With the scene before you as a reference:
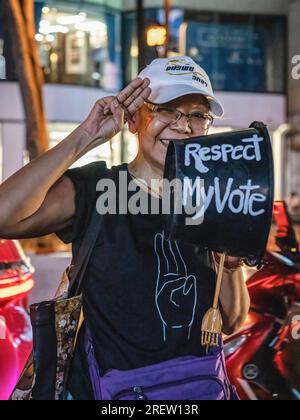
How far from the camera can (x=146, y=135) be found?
179 centimetres

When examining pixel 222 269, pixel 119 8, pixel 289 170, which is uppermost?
pixel 119 8

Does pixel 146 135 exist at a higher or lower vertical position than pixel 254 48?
lower

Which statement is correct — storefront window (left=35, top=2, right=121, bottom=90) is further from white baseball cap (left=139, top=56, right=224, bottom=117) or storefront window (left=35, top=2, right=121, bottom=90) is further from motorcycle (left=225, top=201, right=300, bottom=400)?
white baseball cap (left=139, top=56, right=224, bottom=117)

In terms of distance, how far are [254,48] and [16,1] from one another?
11757 mm

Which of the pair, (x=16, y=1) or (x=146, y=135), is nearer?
(x=146, y=135)

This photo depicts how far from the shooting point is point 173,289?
1689mm

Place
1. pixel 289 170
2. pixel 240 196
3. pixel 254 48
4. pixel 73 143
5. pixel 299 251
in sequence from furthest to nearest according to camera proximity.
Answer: pixel 289 170 → pixel 254 48 → pixel 299 251 → pixel 73 143 → pixel 240 196

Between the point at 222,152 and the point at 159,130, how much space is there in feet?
0.93

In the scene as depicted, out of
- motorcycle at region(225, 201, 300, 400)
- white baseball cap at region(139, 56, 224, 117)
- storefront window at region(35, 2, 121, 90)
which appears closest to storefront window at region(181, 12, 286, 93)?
storefront window at region(35, 2, 121, 90)

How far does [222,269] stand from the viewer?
67.5 inches

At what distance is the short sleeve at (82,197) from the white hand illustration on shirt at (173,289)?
0.18 meters

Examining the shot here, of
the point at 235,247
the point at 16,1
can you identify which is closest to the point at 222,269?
the point at 235,247
